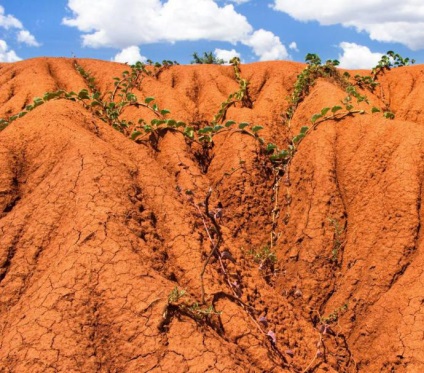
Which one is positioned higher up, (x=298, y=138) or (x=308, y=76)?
(x=308, y=76)

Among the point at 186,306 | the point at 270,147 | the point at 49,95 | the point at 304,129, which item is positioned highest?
the point at 49,95

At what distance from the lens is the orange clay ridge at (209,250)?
4020mm

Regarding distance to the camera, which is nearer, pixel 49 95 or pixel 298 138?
pixel 49 95

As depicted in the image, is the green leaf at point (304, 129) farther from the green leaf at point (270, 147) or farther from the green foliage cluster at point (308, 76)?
the green foliage cluster at point (308, 76)

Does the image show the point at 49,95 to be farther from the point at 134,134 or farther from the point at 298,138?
the point at 298,138

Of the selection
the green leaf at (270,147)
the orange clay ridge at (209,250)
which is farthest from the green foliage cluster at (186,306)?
the green leaf at (270,147)

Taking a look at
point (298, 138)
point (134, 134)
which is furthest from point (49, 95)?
point (298, 138)

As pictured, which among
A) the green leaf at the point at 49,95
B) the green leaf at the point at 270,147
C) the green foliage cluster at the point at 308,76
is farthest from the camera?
the green foliage cluster at the point at 308,76

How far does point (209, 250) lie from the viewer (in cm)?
537

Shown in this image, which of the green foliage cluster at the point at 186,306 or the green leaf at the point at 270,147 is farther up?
the green leaf at the point at 270,147

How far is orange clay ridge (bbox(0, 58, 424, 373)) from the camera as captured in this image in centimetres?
402

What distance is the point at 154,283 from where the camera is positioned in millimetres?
4348

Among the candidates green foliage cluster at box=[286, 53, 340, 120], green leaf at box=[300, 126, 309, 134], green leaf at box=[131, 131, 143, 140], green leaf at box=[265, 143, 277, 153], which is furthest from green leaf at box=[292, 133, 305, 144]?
green leaf at box=[131, 131, 143, 140]

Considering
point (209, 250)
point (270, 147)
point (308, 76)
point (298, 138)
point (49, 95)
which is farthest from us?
point (308, 76)
